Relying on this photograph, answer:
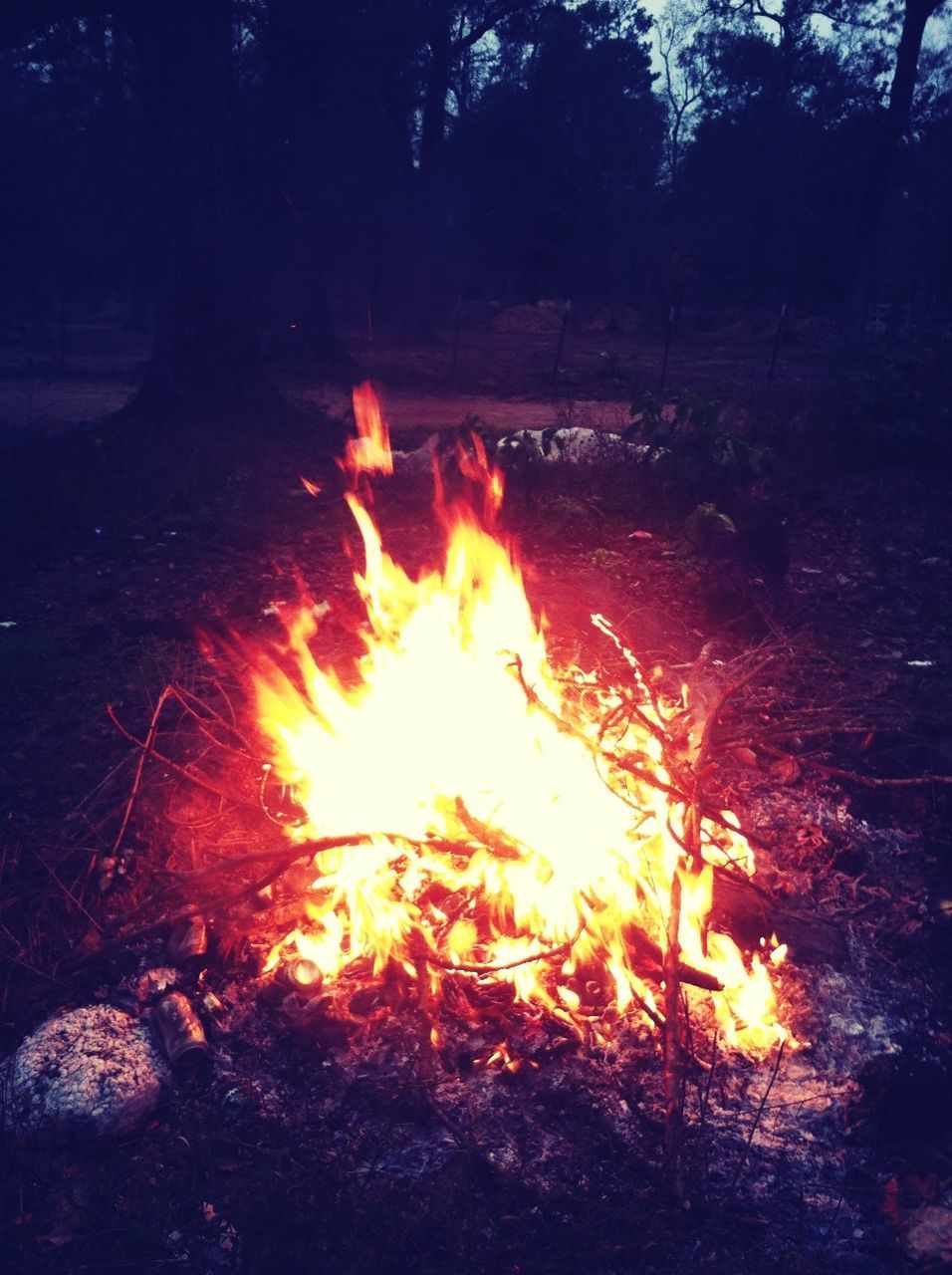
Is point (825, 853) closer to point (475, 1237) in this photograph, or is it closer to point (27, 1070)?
point (475, 1237)

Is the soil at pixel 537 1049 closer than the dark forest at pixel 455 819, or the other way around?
the soil at pixel 537 1049

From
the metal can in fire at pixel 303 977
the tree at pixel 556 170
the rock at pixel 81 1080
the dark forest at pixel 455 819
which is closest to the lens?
the dark forest at pixel 455 819

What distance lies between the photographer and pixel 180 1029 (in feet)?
9.78

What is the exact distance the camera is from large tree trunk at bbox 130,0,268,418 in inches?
426

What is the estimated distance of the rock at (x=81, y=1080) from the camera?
2.72 m

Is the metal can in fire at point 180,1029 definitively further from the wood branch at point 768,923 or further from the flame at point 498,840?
the wood branch at point 768,923

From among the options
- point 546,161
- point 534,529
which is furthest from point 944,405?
point 546,161

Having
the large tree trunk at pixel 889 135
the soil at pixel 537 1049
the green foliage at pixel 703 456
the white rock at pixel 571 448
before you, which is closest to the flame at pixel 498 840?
the soil at pixel 537 1049

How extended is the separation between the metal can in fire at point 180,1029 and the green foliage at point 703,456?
248 inches

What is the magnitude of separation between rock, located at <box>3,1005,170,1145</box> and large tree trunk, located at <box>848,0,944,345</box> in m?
23.7

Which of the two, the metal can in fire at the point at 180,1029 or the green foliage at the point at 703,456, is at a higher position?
the green foliage at the point at 703,456

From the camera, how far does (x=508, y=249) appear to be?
30.4 m

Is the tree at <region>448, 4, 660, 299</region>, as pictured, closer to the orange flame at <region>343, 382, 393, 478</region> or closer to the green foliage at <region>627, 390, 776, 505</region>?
the orange flame at <region>343, 382, 393, 478</region>

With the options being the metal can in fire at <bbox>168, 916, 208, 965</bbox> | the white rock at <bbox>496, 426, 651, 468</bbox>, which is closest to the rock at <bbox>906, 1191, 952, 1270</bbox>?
the metal can in fire at <bbox>168, 916, 208, 965</bbox>
